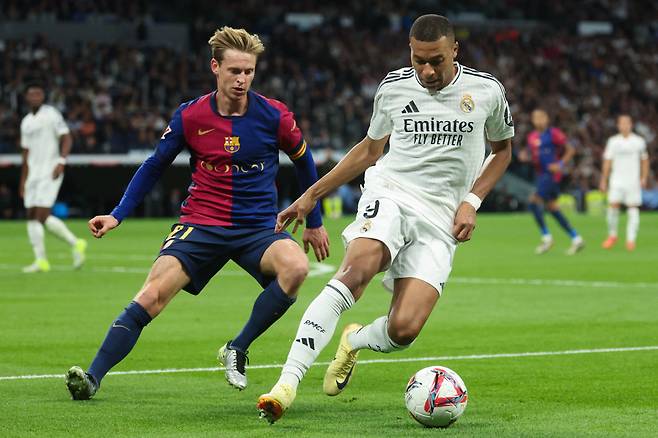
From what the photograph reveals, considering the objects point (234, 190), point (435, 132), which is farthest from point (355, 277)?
point (234, 190)

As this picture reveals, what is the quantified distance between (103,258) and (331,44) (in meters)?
25.7

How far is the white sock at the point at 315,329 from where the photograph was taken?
6.62m

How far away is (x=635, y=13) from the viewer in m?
54.6

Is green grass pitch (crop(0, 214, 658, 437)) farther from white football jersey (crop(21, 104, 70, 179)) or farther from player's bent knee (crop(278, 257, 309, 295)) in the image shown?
white football jersey (crop(21, 104, 70, 179))

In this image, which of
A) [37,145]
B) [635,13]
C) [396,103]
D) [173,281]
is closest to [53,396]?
[173,281]

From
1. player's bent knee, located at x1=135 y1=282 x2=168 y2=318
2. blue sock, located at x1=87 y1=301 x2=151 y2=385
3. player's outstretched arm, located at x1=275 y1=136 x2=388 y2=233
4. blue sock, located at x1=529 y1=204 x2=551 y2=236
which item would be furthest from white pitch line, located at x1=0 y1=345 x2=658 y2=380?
blue sock, located at x1=529 y1=204 x2=551 y2=236

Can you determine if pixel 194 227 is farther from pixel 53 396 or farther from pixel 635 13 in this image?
pixel 635 13

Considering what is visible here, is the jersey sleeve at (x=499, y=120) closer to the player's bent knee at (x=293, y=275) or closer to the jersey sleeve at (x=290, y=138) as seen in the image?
the jersey sleeve at (x=290, y=138)

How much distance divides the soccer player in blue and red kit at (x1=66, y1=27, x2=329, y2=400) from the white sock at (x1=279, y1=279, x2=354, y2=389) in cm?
95

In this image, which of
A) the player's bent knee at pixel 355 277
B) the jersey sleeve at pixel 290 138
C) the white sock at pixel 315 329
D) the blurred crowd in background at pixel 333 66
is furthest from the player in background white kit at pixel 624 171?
the white sock at pixel 315 329

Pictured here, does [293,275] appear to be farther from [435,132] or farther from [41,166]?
[41,166]

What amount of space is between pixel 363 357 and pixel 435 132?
2883 mm

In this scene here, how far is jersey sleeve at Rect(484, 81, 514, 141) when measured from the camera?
24.2 ft

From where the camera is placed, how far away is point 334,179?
23.7 feet
